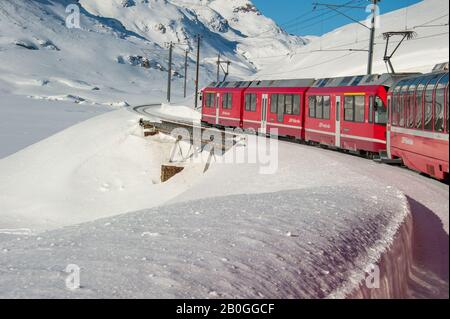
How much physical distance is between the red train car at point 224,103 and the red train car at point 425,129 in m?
28.6

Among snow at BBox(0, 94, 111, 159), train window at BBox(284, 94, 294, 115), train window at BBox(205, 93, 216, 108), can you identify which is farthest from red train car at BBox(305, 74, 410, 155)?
snow at BBox(0, 94, 111, 159)

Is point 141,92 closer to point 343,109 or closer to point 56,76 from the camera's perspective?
point 56,76

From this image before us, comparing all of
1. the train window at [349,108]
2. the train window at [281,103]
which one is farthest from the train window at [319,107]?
the train window at [281,103]

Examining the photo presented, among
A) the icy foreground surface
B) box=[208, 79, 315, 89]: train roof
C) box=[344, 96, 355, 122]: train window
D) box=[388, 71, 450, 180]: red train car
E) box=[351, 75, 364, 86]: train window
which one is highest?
box=[208, 79, 315, 89]: train roof

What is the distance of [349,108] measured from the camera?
1939cm

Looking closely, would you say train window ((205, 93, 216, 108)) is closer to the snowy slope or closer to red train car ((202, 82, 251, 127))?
red train car ((202, 82, 251, 127))

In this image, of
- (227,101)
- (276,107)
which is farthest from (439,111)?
(227,101)

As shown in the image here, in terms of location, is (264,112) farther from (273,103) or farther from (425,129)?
(425,129)

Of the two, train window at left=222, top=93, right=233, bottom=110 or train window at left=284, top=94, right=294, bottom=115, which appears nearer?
train window at left=284, top=94, right=294, bottom=115

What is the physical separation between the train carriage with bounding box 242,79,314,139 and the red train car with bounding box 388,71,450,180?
21.4 m

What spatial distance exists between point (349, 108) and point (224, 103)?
1595 centimetres

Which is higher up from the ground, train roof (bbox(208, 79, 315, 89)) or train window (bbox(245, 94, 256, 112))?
train roof (bbox(208, 79, 315, 89))

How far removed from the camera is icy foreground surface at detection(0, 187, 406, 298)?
479cm

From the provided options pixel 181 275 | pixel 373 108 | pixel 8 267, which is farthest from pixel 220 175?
pixel 181 275
